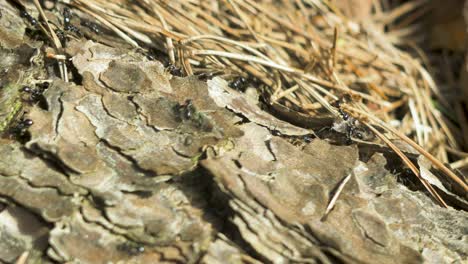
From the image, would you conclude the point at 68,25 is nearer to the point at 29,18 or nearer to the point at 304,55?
the point at 29,18

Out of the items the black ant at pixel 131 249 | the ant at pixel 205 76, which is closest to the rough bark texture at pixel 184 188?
the black ant at pixel 131 249

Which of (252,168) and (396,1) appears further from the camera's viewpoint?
(396,1)

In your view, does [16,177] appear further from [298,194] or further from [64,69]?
[298,194]

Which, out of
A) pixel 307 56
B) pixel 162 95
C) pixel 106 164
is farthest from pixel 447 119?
pixel 106 164

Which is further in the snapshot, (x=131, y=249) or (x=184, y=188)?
(x=184, y=188)

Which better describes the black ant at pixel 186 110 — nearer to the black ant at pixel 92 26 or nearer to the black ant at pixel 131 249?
the black ant at pixel 131 249

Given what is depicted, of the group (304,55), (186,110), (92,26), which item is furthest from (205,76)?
(304,55)
